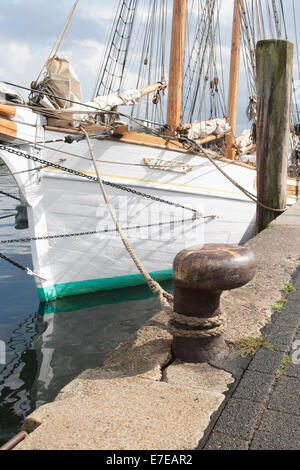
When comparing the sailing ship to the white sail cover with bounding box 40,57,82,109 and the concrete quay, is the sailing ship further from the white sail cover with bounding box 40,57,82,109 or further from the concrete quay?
the concrete quay

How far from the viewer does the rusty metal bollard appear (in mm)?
2426

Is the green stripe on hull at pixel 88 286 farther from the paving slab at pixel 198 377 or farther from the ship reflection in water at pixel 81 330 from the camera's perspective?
the paving slab at pixel 198 377

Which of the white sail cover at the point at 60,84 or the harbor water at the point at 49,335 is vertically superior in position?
the white sail cover at the point at 60,84

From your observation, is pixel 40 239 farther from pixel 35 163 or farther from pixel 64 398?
pixel 64 398

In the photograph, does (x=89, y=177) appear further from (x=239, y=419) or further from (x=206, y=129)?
(x=239, y=419)

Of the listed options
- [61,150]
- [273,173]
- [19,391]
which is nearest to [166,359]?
[19,391]

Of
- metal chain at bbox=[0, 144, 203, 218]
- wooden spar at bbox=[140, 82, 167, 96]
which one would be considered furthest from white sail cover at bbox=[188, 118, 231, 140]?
metal chain at bbox=[0, 144, 203, 218]

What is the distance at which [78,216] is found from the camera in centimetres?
702

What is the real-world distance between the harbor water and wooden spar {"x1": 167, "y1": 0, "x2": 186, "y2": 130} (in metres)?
3.52

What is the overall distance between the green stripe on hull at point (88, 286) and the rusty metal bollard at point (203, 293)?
4.90 m

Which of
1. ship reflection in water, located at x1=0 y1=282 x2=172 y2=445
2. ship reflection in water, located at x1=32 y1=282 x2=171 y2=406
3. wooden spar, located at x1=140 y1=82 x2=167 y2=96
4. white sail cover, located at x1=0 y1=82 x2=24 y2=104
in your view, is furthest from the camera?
wooden spar, located at x1=140 y1=82 x2=167 y2=96

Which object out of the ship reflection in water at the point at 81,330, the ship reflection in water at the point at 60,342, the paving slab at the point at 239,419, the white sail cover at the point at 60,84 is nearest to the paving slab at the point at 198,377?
the paving slab at the point at 239,419

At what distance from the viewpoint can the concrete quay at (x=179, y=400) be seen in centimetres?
185
